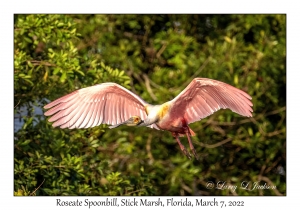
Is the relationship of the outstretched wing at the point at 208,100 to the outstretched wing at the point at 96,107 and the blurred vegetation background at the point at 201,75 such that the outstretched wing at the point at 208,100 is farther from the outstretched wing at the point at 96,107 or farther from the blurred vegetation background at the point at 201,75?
the blurred vegetation background at the point at 201,75

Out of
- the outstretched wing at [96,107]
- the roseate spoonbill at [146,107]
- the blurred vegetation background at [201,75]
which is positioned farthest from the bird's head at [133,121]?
the blurred vegetation background at [201,75]

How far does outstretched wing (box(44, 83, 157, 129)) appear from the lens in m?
5.62

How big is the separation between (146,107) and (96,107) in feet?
1.50

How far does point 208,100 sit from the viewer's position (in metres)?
5.57

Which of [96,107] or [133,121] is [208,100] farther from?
[96,107]

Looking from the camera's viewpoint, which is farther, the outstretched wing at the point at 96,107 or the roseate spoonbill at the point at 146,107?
the outstretched wing at the point at 96,107

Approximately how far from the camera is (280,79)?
886cm

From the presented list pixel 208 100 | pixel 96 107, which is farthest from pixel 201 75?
pixel 208 100

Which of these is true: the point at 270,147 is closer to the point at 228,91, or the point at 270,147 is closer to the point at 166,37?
the point at 166,37

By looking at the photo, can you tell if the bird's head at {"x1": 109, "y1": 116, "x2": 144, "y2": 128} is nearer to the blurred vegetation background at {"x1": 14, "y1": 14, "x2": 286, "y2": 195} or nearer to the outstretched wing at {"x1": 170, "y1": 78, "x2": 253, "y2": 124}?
the outstretched wing at {"x1": 170, "y1": 78, "x2": 253, "y2": 124}

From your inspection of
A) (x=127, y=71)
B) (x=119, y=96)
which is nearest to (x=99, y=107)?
(x=119, y=96)

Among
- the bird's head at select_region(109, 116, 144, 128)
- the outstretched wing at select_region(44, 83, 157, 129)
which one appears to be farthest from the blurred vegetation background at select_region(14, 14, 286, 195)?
the bird's head at select_region(109, 116, 144, 128)

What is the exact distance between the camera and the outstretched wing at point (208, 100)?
17.8ft
